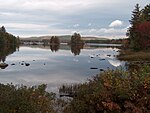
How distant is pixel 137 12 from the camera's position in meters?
102

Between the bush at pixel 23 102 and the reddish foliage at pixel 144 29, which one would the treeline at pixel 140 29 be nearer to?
the reddish foliage at pixel 144 29

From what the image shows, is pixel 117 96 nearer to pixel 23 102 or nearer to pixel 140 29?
pixel 23 102

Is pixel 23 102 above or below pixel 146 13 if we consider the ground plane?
below

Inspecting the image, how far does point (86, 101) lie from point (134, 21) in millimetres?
90103

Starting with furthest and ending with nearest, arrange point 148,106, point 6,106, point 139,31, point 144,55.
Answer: point 139,31 → point 144,55 → point 148,106 → point 6,106

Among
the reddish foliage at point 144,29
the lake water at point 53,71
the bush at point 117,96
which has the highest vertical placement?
the reddish foliage at point 144,29

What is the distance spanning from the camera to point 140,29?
8512 cm

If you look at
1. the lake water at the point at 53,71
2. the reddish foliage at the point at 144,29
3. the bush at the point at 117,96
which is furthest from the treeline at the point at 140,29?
the bush at the point at 117,96

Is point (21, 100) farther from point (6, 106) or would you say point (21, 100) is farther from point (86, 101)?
point (86, 101)

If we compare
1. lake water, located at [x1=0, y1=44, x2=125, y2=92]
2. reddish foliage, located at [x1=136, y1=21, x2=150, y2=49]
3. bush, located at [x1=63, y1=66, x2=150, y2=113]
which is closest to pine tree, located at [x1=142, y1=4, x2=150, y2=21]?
reddish foliage, located at [x1=136, y1=21, x2=150, y2=49]

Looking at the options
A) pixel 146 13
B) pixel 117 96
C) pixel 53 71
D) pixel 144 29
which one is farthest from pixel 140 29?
pixel 117 96

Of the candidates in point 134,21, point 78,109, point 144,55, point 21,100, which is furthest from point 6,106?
point 134,21

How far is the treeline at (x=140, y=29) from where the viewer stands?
85194 mm

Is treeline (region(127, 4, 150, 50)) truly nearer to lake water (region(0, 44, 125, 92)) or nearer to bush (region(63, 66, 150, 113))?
lake water (region(0, 44, 125, 92))
